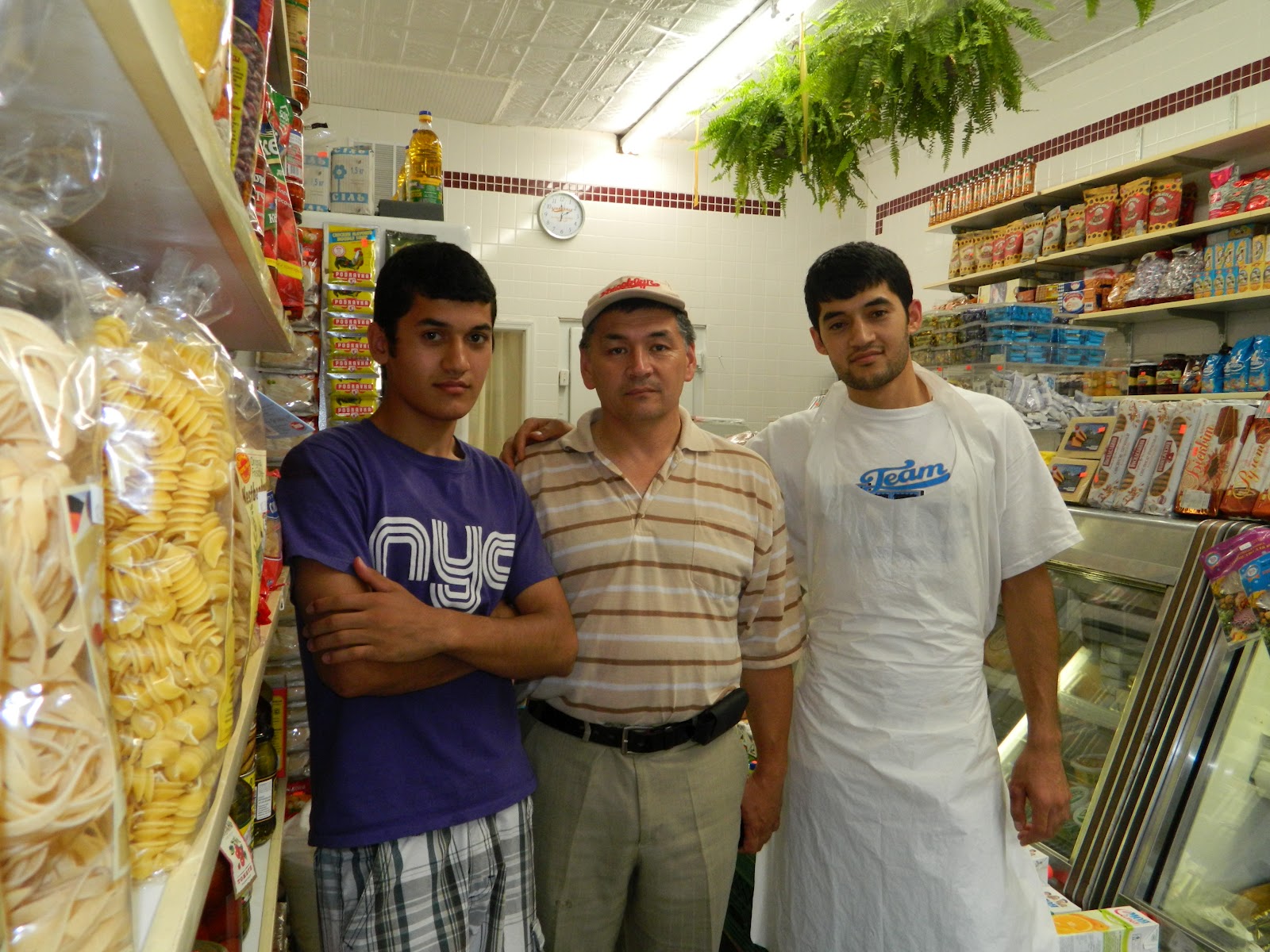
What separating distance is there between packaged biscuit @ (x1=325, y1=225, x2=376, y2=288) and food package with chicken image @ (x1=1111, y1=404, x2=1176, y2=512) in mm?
2219

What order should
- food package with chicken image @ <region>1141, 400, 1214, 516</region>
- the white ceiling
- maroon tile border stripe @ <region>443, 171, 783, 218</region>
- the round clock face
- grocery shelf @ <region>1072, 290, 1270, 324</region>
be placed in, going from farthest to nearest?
the round clock face < maroon tile border stripe @ <region>443, 171, 783, 218</region> < the white ceiling < grocery shelf @ <region>1072, 290, 1270, 324</region> < food package with chicken image @ <region>1141, 400, 1214, 516</region>

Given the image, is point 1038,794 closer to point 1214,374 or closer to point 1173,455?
point 1173,455

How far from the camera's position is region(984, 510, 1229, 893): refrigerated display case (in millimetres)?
2014

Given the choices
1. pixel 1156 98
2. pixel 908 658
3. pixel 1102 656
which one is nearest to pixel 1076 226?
pixel 1156 98

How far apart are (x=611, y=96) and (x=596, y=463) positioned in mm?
5731

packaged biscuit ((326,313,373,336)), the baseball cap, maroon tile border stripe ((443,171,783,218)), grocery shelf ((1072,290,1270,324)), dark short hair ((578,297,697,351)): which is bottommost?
dark short hair ((578,297,697,351))

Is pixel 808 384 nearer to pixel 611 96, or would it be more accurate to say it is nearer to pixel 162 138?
pixel 611 96

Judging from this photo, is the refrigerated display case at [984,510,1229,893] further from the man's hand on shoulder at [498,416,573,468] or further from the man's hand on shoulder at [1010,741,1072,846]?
the man's hand on shoulder at [498,416,573,468]

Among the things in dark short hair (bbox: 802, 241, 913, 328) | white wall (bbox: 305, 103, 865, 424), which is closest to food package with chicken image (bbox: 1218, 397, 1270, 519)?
dark short hair (bbox: 802, 241, 913, 328)

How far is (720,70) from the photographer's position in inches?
236

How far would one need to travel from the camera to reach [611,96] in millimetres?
6820

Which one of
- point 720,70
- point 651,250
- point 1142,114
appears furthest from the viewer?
point 651,250

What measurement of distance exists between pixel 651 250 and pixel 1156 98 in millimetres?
3930

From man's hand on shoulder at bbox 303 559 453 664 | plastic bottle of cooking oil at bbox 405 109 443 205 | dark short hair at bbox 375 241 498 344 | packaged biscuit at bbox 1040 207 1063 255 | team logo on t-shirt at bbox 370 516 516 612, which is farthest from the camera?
packaged biscuit at bbox 1040 207 1063 255
